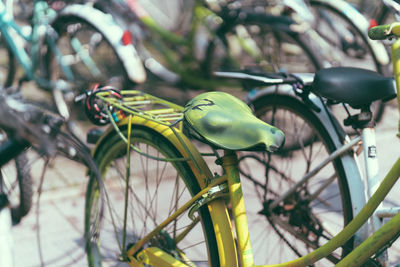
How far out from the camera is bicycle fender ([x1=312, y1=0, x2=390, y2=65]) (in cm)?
398

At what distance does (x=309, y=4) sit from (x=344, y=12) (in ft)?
1.42

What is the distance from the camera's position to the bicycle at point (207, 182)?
176 centimetres

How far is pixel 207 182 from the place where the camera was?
199 centimetres

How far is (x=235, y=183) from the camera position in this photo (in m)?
1.84

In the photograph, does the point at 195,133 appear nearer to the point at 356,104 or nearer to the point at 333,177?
the point at 356,104

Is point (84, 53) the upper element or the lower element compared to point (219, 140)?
lower

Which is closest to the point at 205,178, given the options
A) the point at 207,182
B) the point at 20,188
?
the point at 207,182

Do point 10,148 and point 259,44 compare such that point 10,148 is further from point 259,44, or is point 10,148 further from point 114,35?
point 259,44

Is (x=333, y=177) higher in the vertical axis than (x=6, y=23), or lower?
lower

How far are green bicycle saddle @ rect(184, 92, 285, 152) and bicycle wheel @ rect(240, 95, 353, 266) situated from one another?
693 millimetres

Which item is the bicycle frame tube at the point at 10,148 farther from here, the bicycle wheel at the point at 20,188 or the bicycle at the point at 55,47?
the bicycle at the point at 55,47

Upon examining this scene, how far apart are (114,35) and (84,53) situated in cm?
71

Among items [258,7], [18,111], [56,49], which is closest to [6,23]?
[56,49]

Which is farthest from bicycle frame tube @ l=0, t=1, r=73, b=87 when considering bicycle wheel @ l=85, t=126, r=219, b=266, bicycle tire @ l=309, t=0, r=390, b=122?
bicycle tire @ l=309, t=0, r=390, b=122
